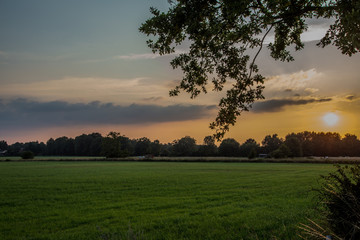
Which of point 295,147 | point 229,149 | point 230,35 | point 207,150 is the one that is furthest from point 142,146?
point 230,35

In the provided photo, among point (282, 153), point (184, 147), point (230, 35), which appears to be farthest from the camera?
point (184, 147)

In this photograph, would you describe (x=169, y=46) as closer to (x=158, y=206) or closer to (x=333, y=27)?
(x=333, y=27)

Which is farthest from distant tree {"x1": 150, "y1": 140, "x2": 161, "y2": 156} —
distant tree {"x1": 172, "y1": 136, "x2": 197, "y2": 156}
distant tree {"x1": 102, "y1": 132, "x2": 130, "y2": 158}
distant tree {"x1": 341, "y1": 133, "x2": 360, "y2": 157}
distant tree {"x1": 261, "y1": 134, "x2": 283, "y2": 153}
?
distant tree {"x1": 341, "y1": 133, "x2": 360, "y2": 157}

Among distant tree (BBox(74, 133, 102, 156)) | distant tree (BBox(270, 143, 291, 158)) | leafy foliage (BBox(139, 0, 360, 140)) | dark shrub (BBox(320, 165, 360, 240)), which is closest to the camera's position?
dark shrub (BBox(320, 165, 360, 240))

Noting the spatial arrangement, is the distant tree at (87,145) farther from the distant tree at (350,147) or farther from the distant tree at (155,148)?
the distant tree at (350,147)

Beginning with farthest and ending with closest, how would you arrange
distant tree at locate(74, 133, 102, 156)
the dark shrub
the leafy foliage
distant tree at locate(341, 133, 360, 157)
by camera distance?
1. distant tree at locate(74, 133, 102, 156)
2. distant tree at locate(341, 133, 360, 157)
3. the leafy foliage
4. the dark shrub

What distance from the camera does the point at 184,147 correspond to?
17300cm

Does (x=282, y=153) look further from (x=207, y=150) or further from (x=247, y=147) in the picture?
(x=207, y=150)

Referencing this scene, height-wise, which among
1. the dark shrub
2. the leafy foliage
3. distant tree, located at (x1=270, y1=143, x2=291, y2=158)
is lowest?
Answer: distant tree, located at (x1=270, y1=143, x2=291, y2=158)

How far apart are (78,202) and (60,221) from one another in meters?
5.60

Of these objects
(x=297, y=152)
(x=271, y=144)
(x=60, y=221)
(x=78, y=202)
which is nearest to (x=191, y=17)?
(x=60, y=221)

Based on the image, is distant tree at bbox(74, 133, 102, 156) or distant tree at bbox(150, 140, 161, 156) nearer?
distant tree at bbox(150, 140, 161, 156)

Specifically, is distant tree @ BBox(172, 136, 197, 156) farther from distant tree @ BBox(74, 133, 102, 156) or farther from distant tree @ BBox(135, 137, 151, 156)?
distant tree @ BBox(74, 133, 102, 156)

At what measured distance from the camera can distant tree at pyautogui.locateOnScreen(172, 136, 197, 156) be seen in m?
170
